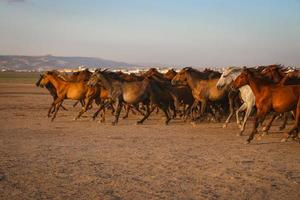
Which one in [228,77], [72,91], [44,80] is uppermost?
[228,77]

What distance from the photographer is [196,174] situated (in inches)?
328

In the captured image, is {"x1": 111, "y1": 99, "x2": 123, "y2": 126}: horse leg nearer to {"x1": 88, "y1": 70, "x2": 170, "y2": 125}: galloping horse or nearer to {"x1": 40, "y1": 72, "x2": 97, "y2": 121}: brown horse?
{"x1": 88, "y1": 70, "x2": 170, "y2": 125}: galloping horse

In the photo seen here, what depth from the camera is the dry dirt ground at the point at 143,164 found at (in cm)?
717

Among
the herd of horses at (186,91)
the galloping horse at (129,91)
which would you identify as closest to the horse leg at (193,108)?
the herd of horses at (186,91)

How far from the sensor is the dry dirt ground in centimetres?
717

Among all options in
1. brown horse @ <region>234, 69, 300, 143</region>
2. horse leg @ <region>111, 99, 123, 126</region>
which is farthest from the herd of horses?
brown horse @ <region>234, 69, 300, 143</region>

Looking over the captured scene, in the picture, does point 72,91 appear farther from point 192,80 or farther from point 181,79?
point 192,80

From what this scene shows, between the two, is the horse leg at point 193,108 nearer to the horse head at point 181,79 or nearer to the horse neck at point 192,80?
the horse neck at point 192,80

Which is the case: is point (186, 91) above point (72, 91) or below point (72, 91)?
above

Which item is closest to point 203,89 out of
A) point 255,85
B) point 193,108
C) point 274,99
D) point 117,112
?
point 193,108

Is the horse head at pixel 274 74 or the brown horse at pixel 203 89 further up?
the horse head at pixel 274 74

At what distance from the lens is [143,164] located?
30.1 feet

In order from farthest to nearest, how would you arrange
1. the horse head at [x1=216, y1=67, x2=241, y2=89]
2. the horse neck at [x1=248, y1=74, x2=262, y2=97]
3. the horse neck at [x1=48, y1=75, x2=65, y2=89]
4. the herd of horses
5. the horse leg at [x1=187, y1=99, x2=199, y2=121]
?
the horse neck at [x1=48, y1=75, x2=65, y2=89] → the horse leg at [x1=187, y1=99, x2=199, y2=121] → the horse head at [x1=216, y1=67, x2=241, y2=89] → the herd of horses → the horse neck at [x1=248, y1=74, x2=262, y2=97]

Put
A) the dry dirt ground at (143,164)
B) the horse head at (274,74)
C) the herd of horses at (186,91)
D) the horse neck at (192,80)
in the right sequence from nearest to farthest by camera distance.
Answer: the dry dirt ground at (143,164) → the herd of horses at (186,91) → the horse head at (274,74) → the horse neck at (192,80)
